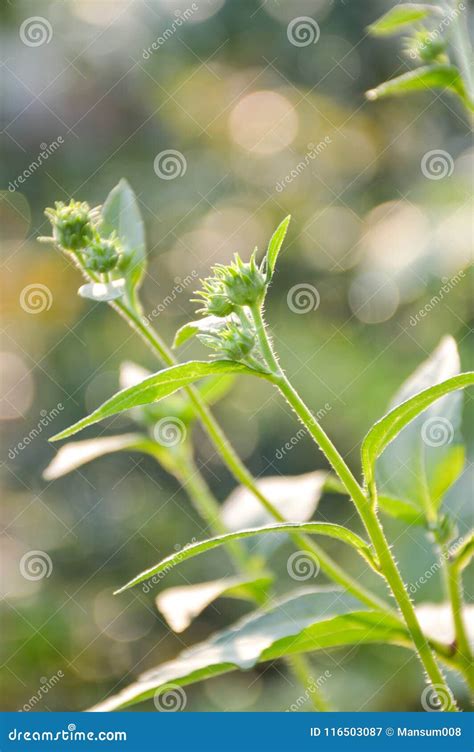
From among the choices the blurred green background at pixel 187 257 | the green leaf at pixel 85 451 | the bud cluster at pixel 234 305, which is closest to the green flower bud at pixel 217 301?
the bud cluster at pixel 234 305

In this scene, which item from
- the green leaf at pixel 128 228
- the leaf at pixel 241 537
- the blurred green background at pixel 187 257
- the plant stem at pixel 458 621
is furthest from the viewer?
the blurred green background at pixel 187 257

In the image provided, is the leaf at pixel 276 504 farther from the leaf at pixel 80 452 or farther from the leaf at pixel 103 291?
the leaf at pixel 103 291

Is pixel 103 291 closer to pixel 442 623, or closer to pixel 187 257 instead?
pixel 442 623

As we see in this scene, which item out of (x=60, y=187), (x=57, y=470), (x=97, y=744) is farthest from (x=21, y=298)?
(x=97, y=744)

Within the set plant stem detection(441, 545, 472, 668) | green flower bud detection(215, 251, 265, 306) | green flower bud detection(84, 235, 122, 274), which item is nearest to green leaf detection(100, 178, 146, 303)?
green flower bud detection(84, 235, 122, 274)

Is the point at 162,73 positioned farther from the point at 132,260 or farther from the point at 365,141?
the point at 132,260

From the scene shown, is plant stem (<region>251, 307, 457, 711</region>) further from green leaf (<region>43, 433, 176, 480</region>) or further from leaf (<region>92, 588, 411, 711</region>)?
green leaf (<region>43, 433, 176, 480</region>)
